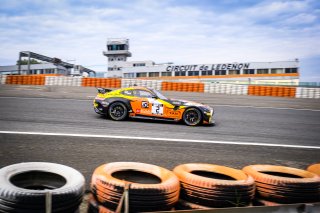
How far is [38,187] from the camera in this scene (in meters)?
2.59

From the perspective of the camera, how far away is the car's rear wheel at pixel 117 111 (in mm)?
8141

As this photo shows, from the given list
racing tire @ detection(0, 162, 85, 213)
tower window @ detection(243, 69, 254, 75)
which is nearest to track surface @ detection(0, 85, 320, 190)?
racing tire @ detection(0, 162, 85, 213)

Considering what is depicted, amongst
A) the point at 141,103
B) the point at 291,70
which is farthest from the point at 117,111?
the point at 291,70

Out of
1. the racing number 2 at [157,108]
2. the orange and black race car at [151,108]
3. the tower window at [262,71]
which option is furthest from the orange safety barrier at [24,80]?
the tower window at [262,71]

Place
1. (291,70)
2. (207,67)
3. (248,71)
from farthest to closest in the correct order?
(207,67) < (248,71) < (291,70)

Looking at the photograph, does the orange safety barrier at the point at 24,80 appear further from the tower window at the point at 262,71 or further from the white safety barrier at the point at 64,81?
the tower window at the point at 262,71

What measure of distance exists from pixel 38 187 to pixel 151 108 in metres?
5.60

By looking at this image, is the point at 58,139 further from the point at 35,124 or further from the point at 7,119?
the point at 7,119

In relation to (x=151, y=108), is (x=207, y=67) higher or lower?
higher

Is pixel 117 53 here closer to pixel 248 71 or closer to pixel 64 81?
pixel 248 71

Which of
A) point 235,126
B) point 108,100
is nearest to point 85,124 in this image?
point 108,100

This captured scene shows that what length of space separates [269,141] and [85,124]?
206 inches

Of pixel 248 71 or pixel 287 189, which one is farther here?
pixel 248 71

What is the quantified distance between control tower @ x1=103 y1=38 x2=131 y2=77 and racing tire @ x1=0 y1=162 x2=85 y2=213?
6329 centimetres
